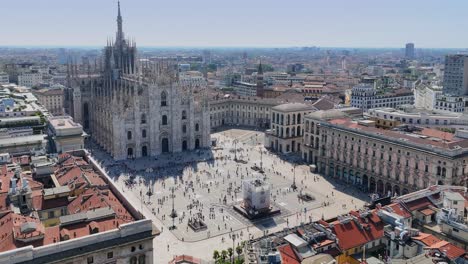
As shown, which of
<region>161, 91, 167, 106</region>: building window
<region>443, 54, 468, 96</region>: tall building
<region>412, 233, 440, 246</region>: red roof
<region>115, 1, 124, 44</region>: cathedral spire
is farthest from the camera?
<region>443, 54, 468, 96</region>: tall building

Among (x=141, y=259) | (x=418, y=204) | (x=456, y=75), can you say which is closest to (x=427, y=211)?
(x=418, y=204)

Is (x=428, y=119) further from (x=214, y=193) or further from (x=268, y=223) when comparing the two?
(x=214, y=193)

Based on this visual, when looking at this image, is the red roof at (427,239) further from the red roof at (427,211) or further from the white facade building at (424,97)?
the white facade building at (424,97)

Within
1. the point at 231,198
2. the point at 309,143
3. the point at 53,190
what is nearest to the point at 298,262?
the point at 53,190

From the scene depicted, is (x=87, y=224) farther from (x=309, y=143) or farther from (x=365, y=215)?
(x=309, y=143)

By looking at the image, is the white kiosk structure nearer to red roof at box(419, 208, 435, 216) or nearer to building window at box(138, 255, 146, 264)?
red roof at box(419, 208, 435, 216)

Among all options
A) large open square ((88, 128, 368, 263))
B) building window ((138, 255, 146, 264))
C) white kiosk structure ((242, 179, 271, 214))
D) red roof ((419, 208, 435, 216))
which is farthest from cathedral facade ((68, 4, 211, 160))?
red roof ((419, 208, 435, 216))

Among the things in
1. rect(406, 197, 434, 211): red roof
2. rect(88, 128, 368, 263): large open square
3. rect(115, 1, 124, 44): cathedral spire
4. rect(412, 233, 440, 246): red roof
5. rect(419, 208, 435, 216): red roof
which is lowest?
rect(88, 128, 368, 263): large open square
